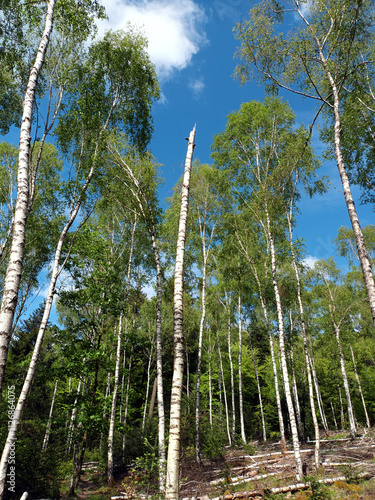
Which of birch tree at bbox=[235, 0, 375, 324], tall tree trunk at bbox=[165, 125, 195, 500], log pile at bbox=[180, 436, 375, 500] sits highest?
birch tree at bbox=[235, 0, 375, 324]

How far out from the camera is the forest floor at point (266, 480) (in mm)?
6414

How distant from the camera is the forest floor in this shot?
641 cm

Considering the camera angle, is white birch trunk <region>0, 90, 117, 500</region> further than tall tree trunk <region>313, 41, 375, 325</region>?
No

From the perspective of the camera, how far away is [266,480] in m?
8.78

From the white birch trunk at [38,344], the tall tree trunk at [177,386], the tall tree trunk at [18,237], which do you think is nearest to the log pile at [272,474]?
the tall tree trunk at [177,386]

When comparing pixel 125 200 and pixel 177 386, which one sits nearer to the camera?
pixel 177 386

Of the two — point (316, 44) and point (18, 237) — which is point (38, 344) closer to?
point (18, 237)

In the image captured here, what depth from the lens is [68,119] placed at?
984 cm

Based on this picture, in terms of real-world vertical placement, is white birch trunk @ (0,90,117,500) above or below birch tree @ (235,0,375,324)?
below

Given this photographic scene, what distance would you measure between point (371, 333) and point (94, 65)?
99.1ft

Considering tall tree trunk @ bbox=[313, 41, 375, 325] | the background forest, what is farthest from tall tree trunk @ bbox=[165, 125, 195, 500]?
tall tree trunk @ bbox=[313, 41, 375, 325]

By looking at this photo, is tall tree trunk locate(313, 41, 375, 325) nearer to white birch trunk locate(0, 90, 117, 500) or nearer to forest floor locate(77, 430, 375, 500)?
forest floor locate(77, 430, 375, 500)

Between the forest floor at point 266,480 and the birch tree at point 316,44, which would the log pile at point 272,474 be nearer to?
the forest floor at point 266,480

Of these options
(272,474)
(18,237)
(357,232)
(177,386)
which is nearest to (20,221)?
(18,237)
